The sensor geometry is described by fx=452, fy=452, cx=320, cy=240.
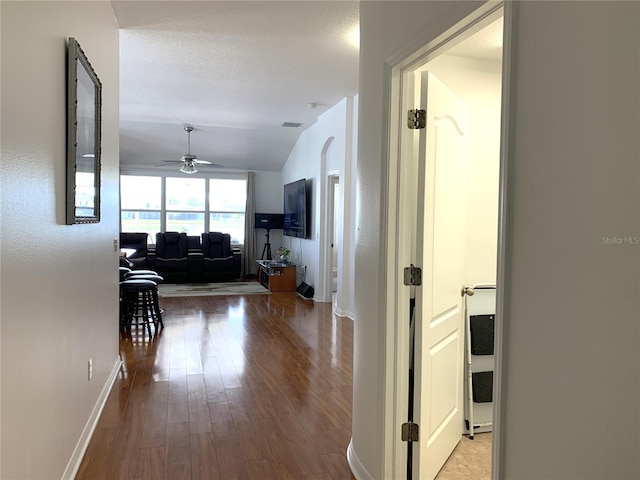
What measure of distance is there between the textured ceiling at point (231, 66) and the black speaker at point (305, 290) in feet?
8.79

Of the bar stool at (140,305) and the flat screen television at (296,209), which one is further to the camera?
the flat screen television at (296,209)

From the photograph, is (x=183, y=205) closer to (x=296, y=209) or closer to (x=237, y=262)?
(x=237, y=262)

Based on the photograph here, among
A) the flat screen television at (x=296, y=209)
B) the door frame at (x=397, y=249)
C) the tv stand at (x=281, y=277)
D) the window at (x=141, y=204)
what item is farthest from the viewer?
the window at (x=141, y=204)

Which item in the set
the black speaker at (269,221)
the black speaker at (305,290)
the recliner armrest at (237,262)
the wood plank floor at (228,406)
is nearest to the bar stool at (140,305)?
the wood plank floor at (228,406)

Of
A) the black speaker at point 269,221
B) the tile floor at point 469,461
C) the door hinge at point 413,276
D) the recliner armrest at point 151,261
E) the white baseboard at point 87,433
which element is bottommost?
the tile floor at point 469,461

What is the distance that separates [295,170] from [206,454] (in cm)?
692

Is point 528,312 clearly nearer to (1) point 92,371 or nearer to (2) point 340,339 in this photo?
(1) point 92,371

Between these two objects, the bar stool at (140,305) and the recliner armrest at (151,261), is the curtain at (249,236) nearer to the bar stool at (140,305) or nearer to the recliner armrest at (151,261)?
the recliner armrest at (151,261)

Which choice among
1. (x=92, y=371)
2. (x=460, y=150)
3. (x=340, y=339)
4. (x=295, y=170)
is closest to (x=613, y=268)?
(x=460, y=150)

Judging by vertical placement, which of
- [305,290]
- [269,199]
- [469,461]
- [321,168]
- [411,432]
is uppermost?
[321,168]

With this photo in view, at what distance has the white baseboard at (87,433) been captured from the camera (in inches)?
83.8

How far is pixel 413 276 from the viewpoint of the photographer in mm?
1999

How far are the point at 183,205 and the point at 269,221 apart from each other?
2.02 metres

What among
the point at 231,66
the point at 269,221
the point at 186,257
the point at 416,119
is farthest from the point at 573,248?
the point at 269,221
